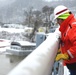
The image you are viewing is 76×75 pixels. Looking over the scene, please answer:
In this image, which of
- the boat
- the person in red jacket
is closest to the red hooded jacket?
the person in red jacket

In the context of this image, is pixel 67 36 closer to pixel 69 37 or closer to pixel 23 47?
pixel 69 37

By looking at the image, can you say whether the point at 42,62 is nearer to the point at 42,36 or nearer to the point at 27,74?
the point at 27,74

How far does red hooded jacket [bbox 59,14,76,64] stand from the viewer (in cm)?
264

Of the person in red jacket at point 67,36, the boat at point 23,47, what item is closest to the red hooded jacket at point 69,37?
the person in red jacket at point 67,36

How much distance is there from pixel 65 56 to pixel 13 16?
10438 cm

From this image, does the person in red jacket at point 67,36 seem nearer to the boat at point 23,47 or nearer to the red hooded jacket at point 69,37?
the red hooded jacket at point 69,37

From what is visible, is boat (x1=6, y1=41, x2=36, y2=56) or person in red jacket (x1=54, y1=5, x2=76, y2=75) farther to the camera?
boat (x1=6, y1=41, x2=36, y2=56)

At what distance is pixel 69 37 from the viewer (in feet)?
8.93

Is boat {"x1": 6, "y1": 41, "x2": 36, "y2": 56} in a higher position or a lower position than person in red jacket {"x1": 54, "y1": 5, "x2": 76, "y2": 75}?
lower

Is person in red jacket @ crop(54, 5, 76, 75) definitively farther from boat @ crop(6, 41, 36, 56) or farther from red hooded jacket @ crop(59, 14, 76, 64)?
boat @ crop(6, 41, 36, 56)

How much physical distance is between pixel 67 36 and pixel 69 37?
0.22 ft

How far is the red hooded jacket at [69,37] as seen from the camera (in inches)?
104

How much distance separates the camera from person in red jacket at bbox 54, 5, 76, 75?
2646 mm

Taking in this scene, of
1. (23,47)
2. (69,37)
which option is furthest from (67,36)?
(23,47)
